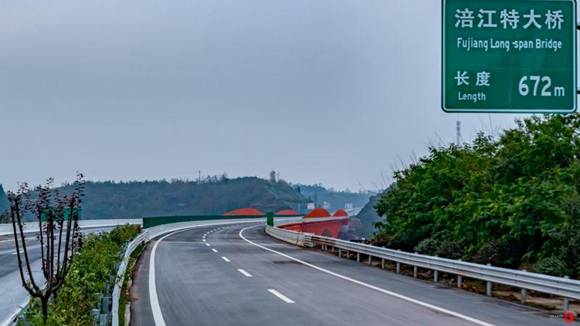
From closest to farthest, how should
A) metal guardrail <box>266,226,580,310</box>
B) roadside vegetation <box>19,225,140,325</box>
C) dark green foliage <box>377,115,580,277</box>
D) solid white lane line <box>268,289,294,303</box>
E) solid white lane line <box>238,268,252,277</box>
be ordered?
1. roadside vegetation <box>19,225,140,325</box>
2. metal guardrail <box>266,226,580,310</box>
3. solid white lane line <box>268,289,294,303</box>
4. dark green foliage <box>377,115,580,277</box>
5. solid white lane line <box>238,268,252,277</box>

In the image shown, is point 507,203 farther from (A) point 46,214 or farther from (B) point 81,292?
(A) point 46,214

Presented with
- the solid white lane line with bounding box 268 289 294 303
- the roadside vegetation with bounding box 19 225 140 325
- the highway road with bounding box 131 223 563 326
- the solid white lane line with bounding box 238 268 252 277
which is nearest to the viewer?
the roadside vegetation with bounding box 19 225 140 325

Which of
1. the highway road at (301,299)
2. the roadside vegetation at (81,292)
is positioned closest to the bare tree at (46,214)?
the roadside vegetation at (81,292)

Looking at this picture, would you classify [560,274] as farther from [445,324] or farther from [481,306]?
[445,324]

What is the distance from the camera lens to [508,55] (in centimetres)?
1559

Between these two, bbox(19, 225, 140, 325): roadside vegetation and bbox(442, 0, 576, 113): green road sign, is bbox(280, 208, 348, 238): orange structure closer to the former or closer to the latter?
bbox(19, 225, 140, 325): roadside vegetation

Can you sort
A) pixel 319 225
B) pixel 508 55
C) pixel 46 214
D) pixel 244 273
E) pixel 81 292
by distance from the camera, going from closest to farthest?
pixel 46 214, pixel 81 292, pixel 508 55, pixel 244 273, pixel 319 225

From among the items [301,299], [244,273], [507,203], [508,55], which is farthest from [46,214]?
[507,203]

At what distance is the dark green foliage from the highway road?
3.02 metres

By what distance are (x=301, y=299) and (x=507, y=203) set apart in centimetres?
920

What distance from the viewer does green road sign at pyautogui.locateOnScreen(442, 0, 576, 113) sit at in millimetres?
15477

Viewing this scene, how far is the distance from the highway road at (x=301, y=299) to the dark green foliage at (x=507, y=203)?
302cm

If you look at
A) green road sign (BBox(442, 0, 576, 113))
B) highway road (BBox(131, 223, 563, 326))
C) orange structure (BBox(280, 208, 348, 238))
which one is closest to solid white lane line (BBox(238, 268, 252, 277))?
highway road (BBox(131, 223, 563, 326))

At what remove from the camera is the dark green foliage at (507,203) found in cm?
1905
